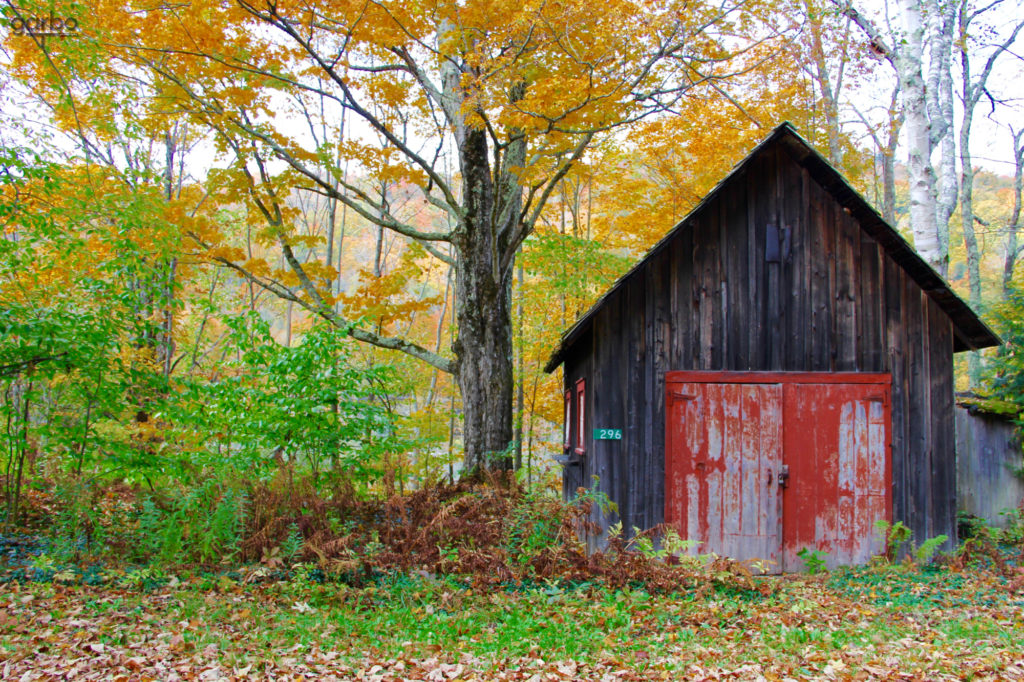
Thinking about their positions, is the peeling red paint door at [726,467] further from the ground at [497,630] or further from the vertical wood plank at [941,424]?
the vertical wood plank at [941,424]

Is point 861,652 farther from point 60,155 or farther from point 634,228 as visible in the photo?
point 634,228

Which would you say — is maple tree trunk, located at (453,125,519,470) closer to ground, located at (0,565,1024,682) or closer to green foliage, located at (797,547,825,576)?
ground, located at (0,565,1024,682)

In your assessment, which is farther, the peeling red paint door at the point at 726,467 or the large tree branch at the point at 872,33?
the large tree branch at the point at 872,33

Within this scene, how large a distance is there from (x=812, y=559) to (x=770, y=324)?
296 centimetres

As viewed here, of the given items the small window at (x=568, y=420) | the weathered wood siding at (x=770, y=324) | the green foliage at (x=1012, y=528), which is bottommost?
the green foliage at (x=1012, y=528)

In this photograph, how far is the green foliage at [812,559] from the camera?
8.65 m

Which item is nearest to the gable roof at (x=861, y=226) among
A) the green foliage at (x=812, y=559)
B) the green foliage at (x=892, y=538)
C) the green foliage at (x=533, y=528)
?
the green foliage at (x=533, y=528)

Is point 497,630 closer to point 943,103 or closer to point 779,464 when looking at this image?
point 779,464

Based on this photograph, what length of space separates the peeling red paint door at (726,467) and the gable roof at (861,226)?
179cm

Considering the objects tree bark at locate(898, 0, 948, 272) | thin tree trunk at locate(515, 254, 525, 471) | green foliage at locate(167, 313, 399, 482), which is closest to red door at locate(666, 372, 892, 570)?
tree bark at locate(898, 0, 948, 272)

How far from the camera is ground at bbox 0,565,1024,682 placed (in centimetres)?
518

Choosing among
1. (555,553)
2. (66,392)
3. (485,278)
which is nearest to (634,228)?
(485,278)

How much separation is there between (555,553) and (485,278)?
5706 mm

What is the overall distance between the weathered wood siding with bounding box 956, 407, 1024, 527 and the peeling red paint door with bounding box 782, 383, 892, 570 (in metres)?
5.29
